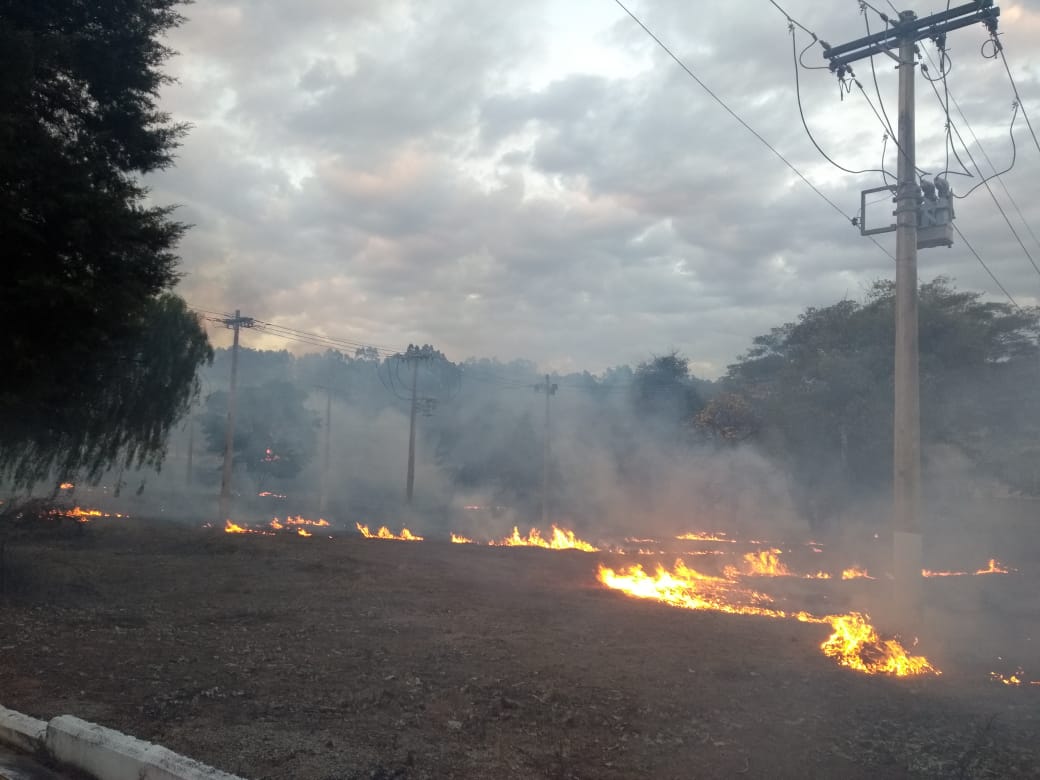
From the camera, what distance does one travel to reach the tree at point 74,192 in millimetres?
9453

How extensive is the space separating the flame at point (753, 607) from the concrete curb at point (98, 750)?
8018mm

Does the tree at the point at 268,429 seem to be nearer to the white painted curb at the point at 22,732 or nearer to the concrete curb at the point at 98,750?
the white painted curb at the point at 22,732

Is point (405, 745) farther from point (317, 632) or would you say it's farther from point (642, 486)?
point (642, 486)

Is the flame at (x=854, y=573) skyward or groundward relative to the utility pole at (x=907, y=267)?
groundward

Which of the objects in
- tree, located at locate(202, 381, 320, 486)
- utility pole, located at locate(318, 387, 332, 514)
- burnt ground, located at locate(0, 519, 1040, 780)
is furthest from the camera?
tree, located at locate(202, 381, 320, 486)

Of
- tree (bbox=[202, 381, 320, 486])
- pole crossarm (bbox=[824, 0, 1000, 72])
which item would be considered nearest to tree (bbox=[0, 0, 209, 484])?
pole crossarm (bbox=[824, 0, 1000, 72])

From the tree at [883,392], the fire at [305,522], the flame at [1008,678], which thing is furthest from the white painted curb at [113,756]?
the fire at [305,522]

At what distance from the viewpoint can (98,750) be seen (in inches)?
209

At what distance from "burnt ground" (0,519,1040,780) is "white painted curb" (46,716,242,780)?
0.50 meters

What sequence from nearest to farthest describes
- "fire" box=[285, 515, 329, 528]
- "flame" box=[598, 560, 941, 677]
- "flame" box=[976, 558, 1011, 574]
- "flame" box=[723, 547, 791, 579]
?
"flame" box=[598, 560, 941, 677] → "flame" box=[723, 547, 791, 579] → "flame" box=[976, 558, 1011, 574] → "fire" box=[285, 515, 329, 528]

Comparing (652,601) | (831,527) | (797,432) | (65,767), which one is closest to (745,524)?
(831,527)

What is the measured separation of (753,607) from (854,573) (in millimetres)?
9458

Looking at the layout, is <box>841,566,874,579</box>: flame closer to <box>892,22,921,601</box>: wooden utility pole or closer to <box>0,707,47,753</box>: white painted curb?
<box>892,22,921,601</box>: wooden utility pole

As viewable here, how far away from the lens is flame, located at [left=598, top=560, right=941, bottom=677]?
33.3 ft
